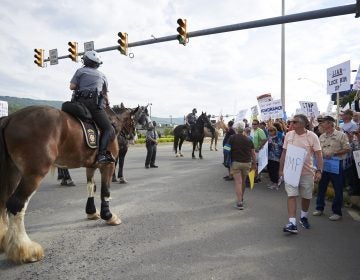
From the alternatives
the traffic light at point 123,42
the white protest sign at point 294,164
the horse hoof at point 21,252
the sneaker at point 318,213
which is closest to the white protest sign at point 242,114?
the traffic light at point 123,42

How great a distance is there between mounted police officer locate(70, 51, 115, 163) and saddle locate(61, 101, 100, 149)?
0.16m

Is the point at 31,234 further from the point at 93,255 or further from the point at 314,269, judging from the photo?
the point at 314,269

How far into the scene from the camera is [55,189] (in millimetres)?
9336

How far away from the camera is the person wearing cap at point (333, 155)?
22.2ft

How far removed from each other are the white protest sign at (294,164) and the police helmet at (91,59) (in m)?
3.78

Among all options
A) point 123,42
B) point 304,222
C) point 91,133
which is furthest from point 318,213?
point 123,42

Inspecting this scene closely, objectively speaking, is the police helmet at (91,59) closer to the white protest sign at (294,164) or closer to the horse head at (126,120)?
the horse head at (126,120)

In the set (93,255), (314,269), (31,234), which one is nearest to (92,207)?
(31,234)

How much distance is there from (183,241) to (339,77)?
803cm

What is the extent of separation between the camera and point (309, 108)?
12.6 meters

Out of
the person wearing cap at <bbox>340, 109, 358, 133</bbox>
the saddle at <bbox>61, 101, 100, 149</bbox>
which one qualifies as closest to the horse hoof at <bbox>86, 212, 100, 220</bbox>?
the saddle at <bbox>61, 101, 100, 149</bbox>

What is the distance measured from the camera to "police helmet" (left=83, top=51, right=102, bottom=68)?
Answer: 5984 mm

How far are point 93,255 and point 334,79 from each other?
30.6 ft

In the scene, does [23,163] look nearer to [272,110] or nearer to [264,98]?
[272,110]
